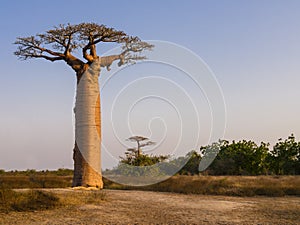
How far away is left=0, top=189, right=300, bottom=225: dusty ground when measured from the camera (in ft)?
17.9

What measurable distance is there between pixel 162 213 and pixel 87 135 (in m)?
5.38

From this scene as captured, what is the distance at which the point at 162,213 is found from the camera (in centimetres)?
621

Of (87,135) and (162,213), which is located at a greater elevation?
(87,135)

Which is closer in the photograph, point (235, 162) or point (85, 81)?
point (85, 81)

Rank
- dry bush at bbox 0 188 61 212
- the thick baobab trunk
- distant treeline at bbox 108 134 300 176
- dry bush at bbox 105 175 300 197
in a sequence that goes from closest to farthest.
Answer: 1. dry bush at bbox 0 188 61 212
2. dry bush at bbox 105 175 300 197
3. the thick baobab trunk
4. distant treeline at bbox 108 134 300 176

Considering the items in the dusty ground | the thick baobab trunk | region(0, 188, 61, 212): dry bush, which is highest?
the thick baobab trunk

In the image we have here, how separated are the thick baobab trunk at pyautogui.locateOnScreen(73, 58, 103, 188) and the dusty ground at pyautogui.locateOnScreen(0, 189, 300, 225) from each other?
342 centimetres

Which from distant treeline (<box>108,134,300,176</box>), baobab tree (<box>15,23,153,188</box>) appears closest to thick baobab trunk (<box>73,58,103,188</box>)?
baobab tree (<box>15,23,153,188</box>)

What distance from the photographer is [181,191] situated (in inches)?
401

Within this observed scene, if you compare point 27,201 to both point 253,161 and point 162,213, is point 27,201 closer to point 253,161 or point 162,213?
point 162,213

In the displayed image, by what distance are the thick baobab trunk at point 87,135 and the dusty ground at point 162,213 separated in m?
3.42

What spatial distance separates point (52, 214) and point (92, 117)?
5565 millimetres

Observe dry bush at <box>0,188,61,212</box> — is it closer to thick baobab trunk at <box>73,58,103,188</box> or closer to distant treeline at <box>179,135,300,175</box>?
thick baobab trunk at <box>73,58,103,188</box>

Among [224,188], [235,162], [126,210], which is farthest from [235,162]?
[126,210]
